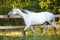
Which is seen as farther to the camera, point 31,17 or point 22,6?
point 22,6

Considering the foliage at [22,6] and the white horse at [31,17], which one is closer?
the white horse at [31,17]

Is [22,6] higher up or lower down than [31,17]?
higher up

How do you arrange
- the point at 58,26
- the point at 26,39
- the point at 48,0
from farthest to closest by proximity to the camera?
the point at 48,0, the point at 58,26, the point at 26,39

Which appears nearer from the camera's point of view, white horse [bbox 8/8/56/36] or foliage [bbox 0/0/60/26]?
white horse [bbox 8/8/56/36]

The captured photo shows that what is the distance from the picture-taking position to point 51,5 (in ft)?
47.1

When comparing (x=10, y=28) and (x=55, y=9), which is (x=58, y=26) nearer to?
(x=55, y=9)

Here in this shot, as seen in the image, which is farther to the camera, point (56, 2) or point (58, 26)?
point (56, 2)

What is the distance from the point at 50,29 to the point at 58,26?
0.51 meters

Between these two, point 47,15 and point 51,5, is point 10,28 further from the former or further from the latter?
point 51,5

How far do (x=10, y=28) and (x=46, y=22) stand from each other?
1.54 meters

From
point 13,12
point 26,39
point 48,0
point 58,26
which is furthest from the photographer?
point 48,0

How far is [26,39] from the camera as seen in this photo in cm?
1063

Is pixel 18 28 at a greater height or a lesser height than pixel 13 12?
lesser

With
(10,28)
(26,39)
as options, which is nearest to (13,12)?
(10,28)
